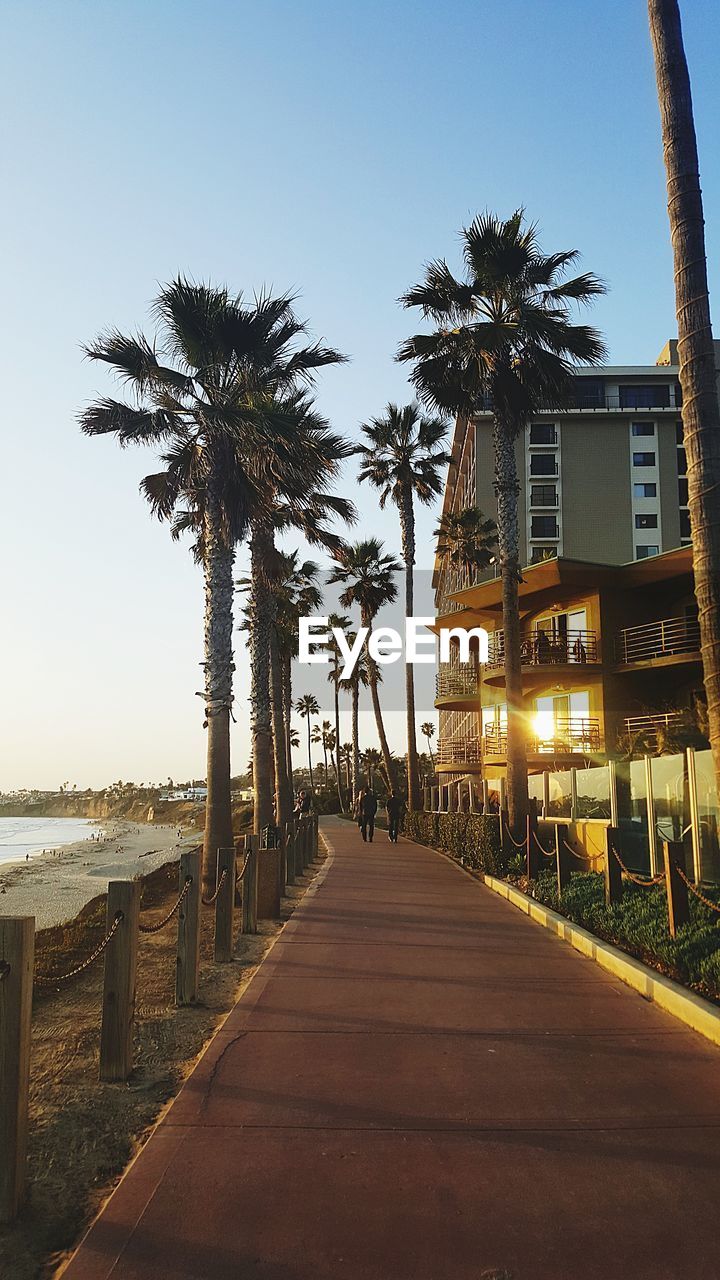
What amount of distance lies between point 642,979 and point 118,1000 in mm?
4467

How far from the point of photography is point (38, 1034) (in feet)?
21.5

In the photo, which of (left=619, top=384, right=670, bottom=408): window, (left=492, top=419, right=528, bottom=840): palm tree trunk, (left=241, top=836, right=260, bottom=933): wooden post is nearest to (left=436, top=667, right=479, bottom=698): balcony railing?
(left=492, top=419, right=528, bottom=840): palm tree trunk

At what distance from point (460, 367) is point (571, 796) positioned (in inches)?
400

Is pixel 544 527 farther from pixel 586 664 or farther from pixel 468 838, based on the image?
pixel 468 838

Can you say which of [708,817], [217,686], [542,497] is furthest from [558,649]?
[542,497]

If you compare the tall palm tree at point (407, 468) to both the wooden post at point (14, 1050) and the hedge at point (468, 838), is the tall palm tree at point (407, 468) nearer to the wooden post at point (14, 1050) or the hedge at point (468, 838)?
the hedge at point (468, 838)

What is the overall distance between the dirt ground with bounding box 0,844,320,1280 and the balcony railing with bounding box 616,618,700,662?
23476 millimetres

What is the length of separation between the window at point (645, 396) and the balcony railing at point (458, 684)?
3580 centimetres

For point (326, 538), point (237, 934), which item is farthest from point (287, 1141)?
point (326, 538)

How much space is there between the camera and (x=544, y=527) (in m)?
66.9

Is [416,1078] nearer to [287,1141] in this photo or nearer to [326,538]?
[287,1141]

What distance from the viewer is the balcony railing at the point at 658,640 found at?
30109 mm

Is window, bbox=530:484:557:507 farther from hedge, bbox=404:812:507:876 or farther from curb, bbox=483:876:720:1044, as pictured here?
curb, bbox=483:876:720:1044

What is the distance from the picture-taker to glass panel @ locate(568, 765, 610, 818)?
1634cm
